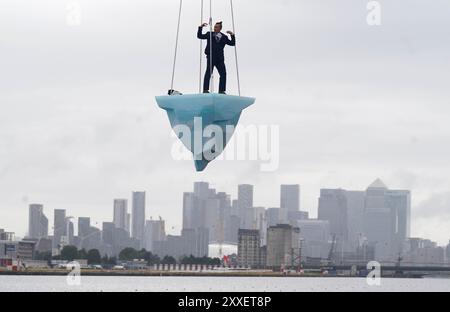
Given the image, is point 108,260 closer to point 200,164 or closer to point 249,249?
point 249,249

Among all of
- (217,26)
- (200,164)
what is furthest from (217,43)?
(200,164)

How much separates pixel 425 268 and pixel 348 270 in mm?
14138

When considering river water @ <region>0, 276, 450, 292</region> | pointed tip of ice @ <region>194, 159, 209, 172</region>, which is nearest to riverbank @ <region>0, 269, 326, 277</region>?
river water @ <region>0, 276, 450, 292</region>

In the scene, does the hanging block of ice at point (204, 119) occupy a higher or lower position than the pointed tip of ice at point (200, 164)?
higher

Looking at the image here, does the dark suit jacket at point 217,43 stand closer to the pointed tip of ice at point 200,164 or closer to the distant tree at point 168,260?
the pointed tip of ice at point 200,164

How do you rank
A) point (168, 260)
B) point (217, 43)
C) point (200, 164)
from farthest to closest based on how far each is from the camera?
point (168, 260) < point (200, 164) < point (217, 43)

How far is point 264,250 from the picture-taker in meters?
173

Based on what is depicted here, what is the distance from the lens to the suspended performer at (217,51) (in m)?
37.6

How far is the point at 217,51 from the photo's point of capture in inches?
1495

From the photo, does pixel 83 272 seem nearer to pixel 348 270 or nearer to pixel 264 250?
pixel 264 250

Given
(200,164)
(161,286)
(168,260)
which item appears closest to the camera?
(200,164)

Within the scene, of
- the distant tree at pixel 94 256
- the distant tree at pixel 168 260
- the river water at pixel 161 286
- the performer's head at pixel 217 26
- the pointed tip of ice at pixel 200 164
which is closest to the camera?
the performer's head at pixel 217 26

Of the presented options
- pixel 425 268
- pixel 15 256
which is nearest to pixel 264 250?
pixel 425 268

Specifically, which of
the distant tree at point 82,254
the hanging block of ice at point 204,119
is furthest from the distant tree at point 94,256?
the hanging block of ice at point 204,119
